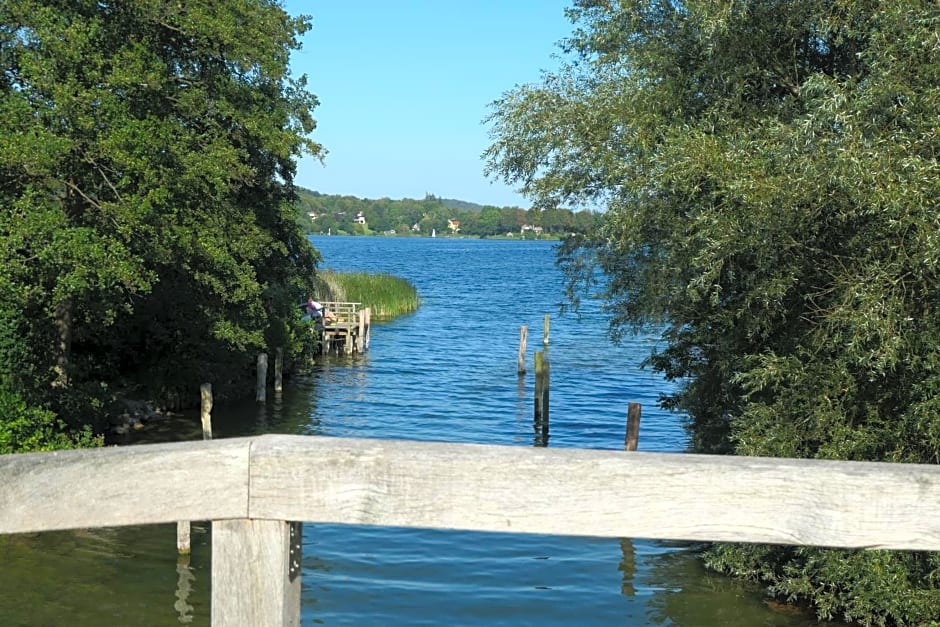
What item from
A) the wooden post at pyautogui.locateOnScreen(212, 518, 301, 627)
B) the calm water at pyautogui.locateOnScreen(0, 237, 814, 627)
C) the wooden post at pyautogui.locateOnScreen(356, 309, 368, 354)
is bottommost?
the calm water at pyautogui.locateOnScreen(0, 237, 814, 627)

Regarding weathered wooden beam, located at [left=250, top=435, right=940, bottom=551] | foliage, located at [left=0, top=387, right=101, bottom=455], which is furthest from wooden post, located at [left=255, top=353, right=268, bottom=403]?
weathered wooden beam, located at [left=250, top=435, right=940, bottom=551]

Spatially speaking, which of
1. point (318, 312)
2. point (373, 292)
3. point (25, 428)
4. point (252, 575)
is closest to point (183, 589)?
point (25, 428)

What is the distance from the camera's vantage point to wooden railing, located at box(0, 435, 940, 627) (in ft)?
8.98

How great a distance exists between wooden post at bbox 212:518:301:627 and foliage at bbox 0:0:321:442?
14.7m

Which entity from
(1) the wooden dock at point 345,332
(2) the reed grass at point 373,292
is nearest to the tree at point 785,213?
(1) the wooden dock at point 345,332

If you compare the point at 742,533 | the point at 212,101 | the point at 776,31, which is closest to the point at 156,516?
the point at 742,533

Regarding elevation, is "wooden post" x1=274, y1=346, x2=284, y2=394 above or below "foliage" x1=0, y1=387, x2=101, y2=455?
below

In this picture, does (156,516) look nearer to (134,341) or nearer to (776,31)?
(776,31)

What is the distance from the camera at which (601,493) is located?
2.80 meters

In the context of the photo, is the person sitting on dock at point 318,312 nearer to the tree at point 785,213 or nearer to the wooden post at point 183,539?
the tree at point 785,213

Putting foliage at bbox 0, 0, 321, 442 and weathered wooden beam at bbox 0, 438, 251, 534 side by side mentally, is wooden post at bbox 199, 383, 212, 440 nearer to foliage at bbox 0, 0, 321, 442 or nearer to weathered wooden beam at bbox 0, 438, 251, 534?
foliage at bbox 0, 0, 321, 442

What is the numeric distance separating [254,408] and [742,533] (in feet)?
96.0

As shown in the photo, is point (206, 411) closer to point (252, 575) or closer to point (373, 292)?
point (252, 575)

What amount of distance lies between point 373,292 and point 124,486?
55.9 meters
